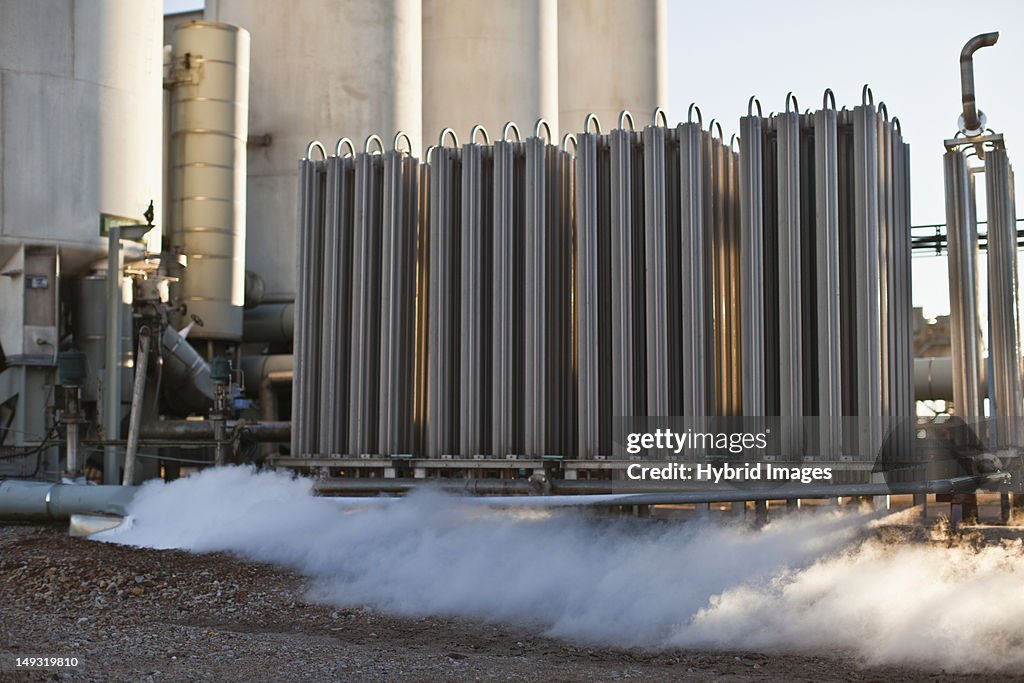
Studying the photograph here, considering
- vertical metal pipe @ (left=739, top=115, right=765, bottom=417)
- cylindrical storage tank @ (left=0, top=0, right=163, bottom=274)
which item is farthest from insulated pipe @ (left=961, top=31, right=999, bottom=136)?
cylindrical storage tank @ (left=0, top=0, right=163, bottom=274)

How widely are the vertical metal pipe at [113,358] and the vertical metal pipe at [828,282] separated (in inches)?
400

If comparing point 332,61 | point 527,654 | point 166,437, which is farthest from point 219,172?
point 527,654

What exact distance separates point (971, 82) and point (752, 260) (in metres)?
2.86

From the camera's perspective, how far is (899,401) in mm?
13203

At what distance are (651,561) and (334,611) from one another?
2896 mm

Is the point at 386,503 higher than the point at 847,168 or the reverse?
the reverse

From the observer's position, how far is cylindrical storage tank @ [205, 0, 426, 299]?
24.3 meters

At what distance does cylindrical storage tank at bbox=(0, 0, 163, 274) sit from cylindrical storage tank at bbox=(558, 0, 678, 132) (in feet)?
44.5

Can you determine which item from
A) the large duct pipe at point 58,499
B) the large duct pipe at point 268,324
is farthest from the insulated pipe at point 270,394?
the large duct pipe at point 58,499

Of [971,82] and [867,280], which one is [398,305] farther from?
[971,82]

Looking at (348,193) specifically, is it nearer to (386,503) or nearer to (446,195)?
(446,195)

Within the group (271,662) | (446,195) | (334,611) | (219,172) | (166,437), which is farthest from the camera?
(219,172)

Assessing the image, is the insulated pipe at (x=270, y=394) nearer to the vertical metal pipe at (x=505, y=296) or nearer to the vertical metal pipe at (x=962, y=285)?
the vertical metal pipe at (x=505, y=296)

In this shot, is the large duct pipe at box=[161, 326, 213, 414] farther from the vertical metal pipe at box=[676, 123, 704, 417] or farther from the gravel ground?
the vertical metal pipe at box=[676, 123, 704, 417]
